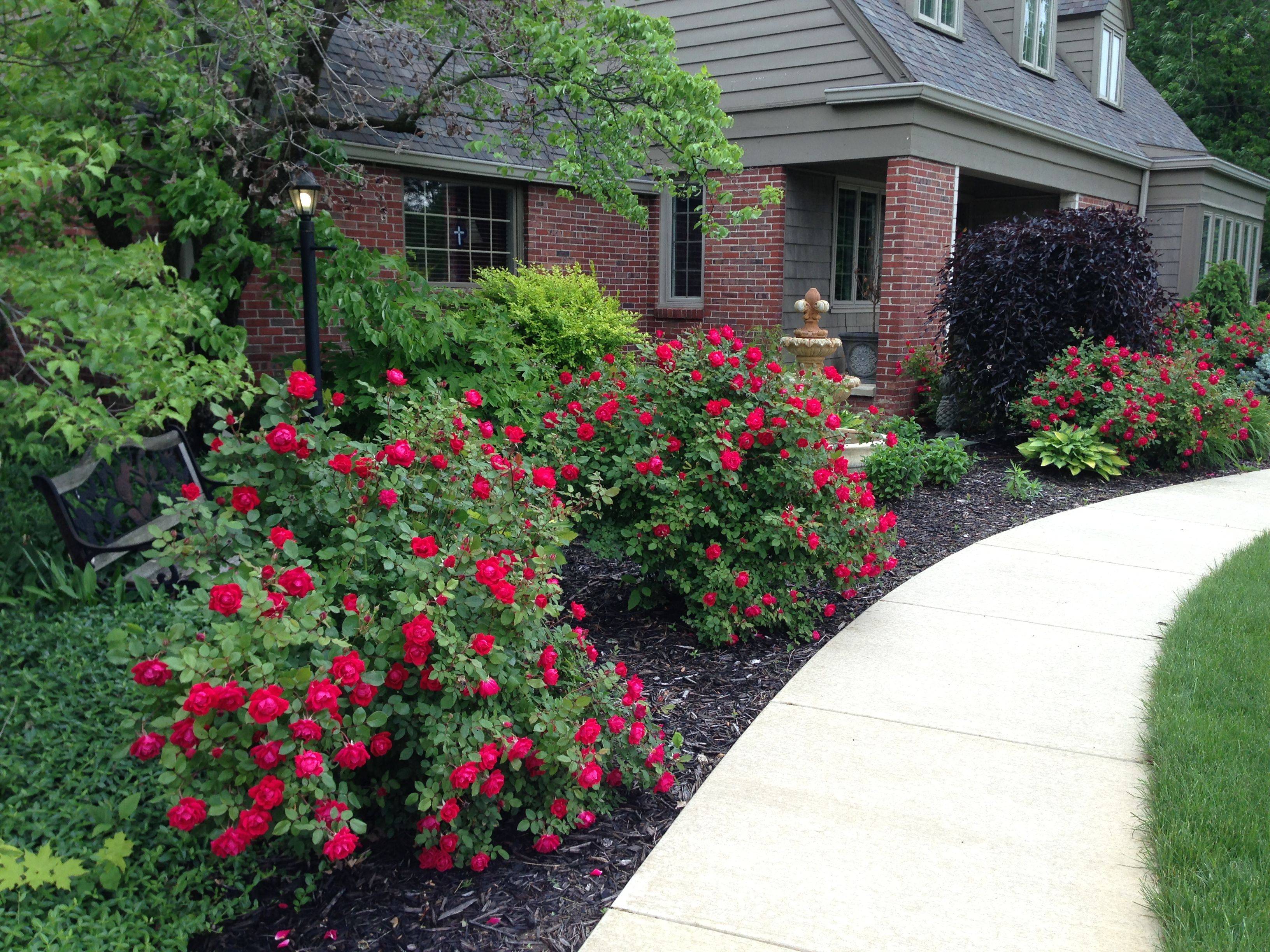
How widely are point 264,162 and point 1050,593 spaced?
221 inches

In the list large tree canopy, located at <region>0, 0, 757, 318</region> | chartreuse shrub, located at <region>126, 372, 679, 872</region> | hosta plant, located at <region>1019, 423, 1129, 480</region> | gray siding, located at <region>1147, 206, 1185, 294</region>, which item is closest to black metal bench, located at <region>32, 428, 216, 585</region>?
large tree canopy, located at <region>0, 0, 757, 318</region>

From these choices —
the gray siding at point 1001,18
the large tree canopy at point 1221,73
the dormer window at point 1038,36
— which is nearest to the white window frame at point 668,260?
the gray siding at point 1001,18

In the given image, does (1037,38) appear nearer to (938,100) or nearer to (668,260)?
(938,100)

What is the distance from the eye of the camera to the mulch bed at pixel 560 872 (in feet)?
9.17

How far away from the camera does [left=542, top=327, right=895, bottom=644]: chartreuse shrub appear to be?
15.7ft

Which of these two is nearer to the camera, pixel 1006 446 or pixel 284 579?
pixel 284 579

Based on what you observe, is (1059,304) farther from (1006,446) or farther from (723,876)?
(723,876)

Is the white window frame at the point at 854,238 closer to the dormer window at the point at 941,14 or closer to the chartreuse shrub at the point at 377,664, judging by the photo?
the dormer window at the point at 941,14

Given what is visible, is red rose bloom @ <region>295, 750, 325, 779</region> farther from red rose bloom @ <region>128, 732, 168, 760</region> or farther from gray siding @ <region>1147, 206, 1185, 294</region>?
gray siding @ <region>1147, 206, 1185, 294</region>

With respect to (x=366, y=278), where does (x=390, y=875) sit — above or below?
below

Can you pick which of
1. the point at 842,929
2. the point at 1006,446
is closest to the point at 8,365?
the point at 842,929

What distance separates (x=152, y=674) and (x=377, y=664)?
618 millimetres

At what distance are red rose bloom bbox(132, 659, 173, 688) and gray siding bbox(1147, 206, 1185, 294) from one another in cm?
1816

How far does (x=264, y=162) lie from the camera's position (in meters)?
6.66
